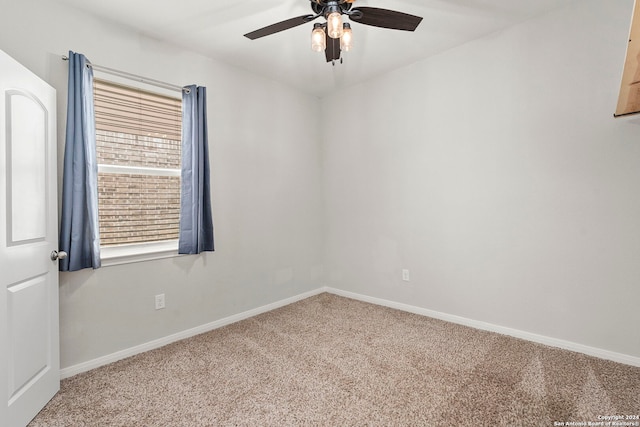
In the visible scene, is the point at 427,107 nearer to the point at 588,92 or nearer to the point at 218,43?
the point at 588,92

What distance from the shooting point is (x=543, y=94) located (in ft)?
8.04

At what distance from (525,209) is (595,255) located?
55 centimetres

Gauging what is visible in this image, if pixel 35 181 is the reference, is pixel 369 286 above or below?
below

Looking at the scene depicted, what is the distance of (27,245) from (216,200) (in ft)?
4.86

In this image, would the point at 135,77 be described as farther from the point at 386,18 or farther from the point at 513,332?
the point at 513,332

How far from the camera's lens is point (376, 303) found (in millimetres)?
3600

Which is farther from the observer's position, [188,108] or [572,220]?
[188,108]

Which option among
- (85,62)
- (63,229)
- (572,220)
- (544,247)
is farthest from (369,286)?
(85,62)

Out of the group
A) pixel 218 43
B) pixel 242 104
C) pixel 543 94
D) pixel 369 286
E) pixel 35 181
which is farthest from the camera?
pixel 369 286

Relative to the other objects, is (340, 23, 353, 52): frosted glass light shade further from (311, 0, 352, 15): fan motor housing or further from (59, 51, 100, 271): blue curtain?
(59, 51, 100, 271): blue curtain

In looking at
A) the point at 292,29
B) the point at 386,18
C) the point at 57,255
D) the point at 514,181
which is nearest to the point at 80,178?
the point at 57,255

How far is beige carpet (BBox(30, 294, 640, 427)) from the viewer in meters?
1.71

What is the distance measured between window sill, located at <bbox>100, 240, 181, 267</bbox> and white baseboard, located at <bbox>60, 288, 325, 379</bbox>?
0.69m

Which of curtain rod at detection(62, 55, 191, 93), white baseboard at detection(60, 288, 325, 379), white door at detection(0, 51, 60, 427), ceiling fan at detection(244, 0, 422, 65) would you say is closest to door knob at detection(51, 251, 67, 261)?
white door at detection(0, 51, 60, 427)
